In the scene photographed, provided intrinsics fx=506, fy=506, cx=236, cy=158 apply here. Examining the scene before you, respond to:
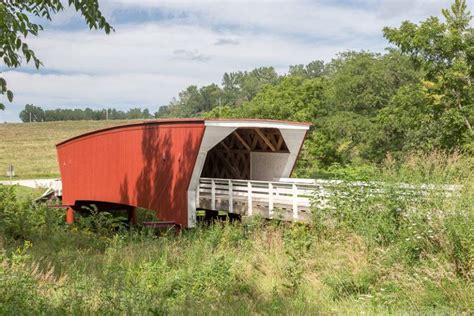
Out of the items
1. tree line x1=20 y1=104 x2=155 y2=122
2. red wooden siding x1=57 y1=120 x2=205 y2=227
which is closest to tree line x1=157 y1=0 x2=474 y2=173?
red wooden siding x1=57 y1=120 x2=205 y2=227

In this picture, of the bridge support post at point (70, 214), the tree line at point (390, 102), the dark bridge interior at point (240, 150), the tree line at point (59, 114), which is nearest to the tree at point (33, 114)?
the tree line at point (59, 114)

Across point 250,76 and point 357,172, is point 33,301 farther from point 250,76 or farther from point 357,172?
point 250,76

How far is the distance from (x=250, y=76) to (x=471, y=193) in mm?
110716

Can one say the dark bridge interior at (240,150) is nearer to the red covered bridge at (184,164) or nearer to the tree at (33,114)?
the red covered bridge at (184,164)

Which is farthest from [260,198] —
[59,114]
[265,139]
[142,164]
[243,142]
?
[59,114]

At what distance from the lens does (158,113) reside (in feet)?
501

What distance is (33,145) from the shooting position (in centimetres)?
6894

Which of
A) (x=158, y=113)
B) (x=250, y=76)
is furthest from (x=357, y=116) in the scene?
(x=158, y=113)

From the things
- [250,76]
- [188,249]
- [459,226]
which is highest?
[250,76]

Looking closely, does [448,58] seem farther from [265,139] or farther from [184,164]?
[184,164]

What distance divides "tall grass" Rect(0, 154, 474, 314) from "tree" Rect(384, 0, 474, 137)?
7.74m

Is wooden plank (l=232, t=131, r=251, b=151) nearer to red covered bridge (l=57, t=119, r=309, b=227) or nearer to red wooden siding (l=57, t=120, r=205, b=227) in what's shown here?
red covered bridge (l=57, t=119, r=309, b=227)

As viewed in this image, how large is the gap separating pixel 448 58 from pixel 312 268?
11.4m

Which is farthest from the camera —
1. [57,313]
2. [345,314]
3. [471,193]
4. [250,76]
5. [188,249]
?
[250,76]
